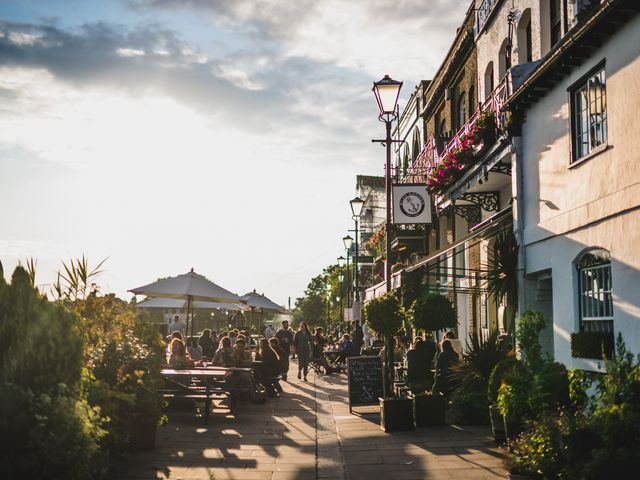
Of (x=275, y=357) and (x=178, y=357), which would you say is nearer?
(x=178, y=357)

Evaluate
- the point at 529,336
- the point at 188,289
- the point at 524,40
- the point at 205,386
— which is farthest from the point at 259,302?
the point at 529,336

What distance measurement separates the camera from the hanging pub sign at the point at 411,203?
1847 cm

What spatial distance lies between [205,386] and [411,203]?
814cm

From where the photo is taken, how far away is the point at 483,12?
61.3 ft

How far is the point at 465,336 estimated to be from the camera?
2170cm

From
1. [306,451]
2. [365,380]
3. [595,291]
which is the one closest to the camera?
[306,451]

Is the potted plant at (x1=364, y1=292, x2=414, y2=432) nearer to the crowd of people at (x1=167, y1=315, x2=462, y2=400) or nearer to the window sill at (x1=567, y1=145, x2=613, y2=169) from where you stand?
the crowd of people at (x1=167, y1=315, x2=462, y2=400)

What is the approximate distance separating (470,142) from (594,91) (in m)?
5.47

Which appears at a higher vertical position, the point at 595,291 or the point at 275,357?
the point at 595,291

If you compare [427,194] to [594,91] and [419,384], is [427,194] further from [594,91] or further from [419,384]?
[594,91]

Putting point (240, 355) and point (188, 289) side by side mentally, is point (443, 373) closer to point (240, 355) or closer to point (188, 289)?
point (240, 355)

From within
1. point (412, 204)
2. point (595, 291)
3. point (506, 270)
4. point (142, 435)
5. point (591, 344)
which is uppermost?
point (412, 204)

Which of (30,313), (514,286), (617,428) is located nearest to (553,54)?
(514,286)

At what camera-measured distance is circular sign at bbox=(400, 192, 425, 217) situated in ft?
61.0
